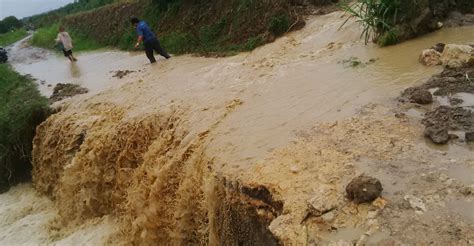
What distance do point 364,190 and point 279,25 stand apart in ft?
26.3

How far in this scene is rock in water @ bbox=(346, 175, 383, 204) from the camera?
11.3 feet

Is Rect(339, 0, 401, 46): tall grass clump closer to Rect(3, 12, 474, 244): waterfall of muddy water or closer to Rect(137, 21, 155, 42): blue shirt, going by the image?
Rect(3, 12, 474, 244): waterfall of muddy water

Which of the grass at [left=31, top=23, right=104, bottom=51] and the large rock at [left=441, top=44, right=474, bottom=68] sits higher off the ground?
the large rock at [left=441, top=44, right=474, bottom=68]

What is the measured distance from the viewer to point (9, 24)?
163 feet

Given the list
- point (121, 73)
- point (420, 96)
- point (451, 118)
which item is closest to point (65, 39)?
point (121, 73)

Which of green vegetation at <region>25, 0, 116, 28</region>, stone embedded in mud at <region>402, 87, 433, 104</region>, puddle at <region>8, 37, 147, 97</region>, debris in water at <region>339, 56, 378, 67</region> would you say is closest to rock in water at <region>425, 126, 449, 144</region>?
stone embedded in mud at <region>402, 87, 433, 104</region>

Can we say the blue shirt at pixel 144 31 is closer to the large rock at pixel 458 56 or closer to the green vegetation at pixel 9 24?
the large rock at pixel 458 56

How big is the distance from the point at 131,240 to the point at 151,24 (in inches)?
463

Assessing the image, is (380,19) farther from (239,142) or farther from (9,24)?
(9,24)

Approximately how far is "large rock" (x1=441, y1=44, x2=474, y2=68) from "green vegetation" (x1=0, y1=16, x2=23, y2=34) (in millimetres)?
49849

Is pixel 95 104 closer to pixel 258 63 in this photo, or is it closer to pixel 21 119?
pixel 21 119

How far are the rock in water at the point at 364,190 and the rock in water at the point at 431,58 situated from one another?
11.3 feet

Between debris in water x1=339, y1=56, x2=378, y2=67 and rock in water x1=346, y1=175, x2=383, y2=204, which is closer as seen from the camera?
rock in water x1=346, y1=175, x2=383, y2=204

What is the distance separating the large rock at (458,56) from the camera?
5898mm
